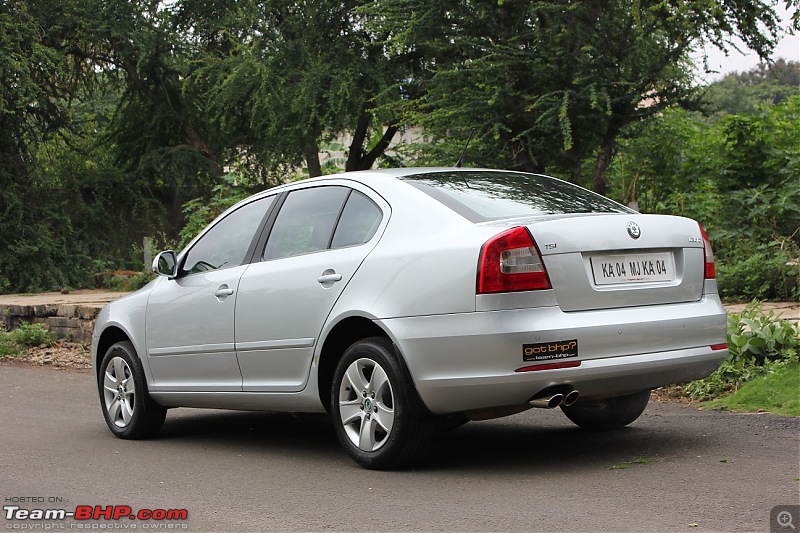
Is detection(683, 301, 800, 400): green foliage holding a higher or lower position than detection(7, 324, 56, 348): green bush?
higher

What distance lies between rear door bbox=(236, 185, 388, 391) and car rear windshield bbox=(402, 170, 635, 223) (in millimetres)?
378

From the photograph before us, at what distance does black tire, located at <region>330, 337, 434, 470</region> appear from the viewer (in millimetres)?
5469

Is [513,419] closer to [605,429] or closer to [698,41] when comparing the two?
[605,429]

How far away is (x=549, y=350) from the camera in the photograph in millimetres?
5137

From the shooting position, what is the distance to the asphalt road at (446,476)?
4609 mm

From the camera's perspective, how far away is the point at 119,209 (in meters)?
23.9

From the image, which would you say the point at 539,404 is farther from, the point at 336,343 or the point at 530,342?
the point at 336,343

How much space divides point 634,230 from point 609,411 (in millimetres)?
1562

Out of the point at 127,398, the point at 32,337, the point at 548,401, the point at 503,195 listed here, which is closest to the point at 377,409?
the point at 548,401

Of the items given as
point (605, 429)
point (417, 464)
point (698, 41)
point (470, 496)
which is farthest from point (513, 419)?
point (698, 41)

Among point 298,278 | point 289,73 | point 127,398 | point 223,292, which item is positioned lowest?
point 127,398

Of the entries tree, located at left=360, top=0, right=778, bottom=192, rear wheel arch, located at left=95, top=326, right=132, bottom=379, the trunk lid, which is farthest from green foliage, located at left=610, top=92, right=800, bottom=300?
rear wheel arch, located at left=95, top=326, right=132, bottom=379

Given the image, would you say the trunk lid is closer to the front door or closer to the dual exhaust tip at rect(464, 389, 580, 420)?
the dual exhaust tip at rect(464, 389, 580, 420)

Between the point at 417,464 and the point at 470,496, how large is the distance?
0.75 metres
